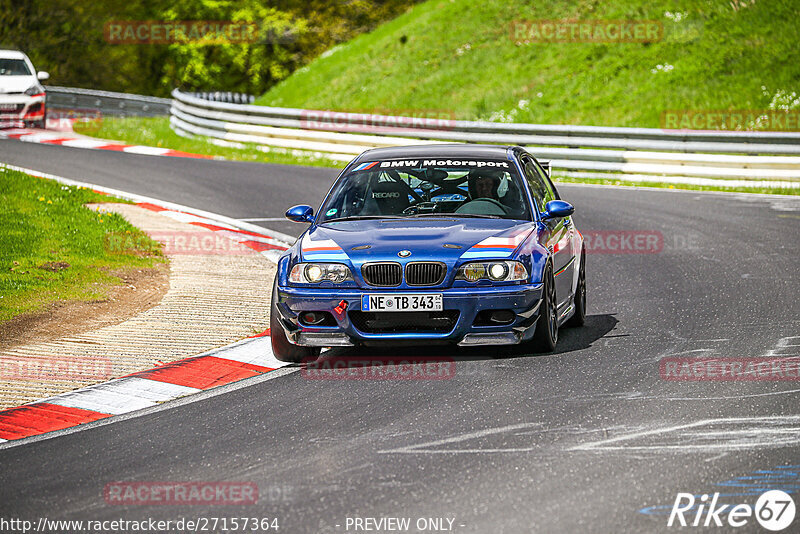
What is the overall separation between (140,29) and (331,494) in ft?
206

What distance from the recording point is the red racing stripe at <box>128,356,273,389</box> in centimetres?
816

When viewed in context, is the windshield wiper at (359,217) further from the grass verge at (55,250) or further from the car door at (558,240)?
the grass verge at (55,250)

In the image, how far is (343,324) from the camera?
8281 millimetres

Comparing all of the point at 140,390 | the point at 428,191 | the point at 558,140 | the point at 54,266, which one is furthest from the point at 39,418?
the point at 558,140

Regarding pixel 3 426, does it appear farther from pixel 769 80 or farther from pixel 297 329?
pixel 769 80

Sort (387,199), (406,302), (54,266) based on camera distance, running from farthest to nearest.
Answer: (54,266) < (387,199) < (406,302)

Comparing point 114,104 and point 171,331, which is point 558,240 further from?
point 114,104

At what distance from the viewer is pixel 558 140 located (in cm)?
2323

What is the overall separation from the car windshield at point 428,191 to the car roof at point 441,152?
99 millimetres

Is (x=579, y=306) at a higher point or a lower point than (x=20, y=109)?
higher

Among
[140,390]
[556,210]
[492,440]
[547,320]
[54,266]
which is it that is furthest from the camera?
[54,266]

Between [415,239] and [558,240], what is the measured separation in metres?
1.45

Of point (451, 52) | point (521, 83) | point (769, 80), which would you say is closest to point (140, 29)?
point (451, 52)

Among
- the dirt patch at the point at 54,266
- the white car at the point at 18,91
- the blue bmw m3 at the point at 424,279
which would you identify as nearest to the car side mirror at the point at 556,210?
the blue bmw m3 at the point at 424,279
